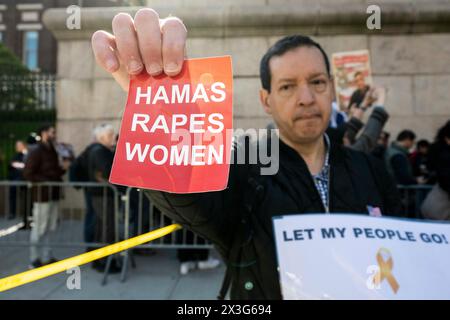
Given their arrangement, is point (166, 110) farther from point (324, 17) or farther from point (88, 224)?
point (324, 17)

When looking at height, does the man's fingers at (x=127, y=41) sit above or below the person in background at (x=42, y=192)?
above

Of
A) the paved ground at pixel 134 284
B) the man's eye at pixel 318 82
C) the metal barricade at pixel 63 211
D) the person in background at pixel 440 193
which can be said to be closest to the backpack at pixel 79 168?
the metal barricade at pixel 63 211

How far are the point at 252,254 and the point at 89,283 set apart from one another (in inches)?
141

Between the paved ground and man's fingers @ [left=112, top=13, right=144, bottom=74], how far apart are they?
→ 344 cm

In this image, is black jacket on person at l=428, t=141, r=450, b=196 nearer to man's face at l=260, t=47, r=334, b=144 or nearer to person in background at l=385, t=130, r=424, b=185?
person in background at l=385, t=130, r=424, b=185

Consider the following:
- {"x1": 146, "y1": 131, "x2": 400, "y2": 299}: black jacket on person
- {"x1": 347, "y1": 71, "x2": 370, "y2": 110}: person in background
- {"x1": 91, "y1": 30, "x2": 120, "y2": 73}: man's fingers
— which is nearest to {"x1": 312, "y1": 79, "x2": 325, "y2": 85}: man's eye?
{"x1": 146, "y1": 131, "x2": 400, "y2": 299}: black jacket on person

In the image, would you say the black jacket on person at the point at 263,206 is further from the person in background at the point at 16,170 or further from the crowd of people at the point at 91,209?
the person in background at the point at 16,170

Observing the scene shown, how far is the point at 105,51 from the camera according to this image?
988 mm

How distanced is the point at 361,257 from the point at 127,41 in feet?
3.06

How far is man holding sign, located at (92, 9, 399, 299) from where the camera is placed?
1298mm

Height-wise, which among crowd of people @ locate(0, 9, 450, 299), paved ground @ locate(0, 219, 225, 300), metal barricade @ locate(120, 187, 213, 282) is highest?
crowd of people @ locate(0, 9, 450, 299)

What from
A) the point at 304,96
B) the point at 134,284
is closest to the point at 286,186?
the point at 304,96

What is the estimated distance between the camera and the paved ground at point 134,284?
3975 millimetres

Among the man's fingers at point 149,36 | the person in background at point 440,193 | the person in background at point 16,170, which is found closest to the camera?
the man's fingers at point 149,36
